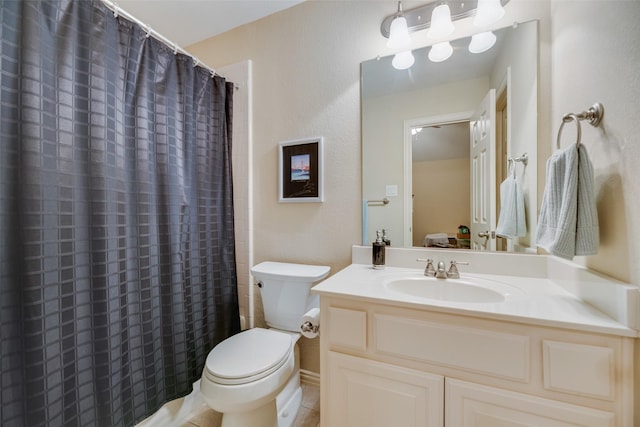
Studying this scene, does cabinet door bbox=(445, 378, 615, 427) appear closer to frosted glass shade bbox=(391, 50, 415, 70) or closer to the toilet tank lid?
the toilet tank lid

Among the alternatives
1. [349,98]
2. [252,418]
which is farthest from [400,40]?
[252,418]

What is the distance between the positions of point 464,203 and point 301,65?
121cm

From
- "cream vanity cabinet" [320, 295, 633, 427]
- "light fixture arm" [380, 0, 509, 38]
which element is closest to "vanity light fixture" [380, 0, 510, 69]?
"light fixture arm" [380, 0, 509, 38]

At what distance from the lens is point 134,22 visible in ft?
3.49

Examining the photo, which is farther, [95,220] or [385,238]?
[385,238]

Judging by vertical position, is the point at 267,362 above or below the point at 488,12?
below

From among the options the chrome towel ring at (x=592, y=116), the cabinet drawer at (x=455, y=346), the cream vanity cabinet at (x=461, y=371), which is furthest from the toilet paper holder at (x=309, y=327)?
the chrome towel ring at (x=592, y=116)

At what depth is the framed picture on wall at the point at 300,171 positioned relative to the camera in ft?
4.79

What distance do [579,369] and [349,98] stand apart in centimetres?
139

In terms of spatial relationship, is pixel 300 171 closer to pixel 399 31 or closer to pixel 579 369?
pixel 399 31

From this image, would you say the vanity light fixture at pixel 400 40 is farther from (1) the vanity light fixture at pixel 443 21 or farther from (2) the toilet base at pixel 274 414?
(2) the toilet base at pixel 274 414

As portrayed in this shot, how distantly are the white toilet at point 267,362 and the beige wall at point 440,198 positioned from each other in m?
0.57

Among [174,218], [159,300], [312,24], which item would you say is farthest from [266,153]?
[159,300]

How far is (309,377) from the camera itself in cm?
151
